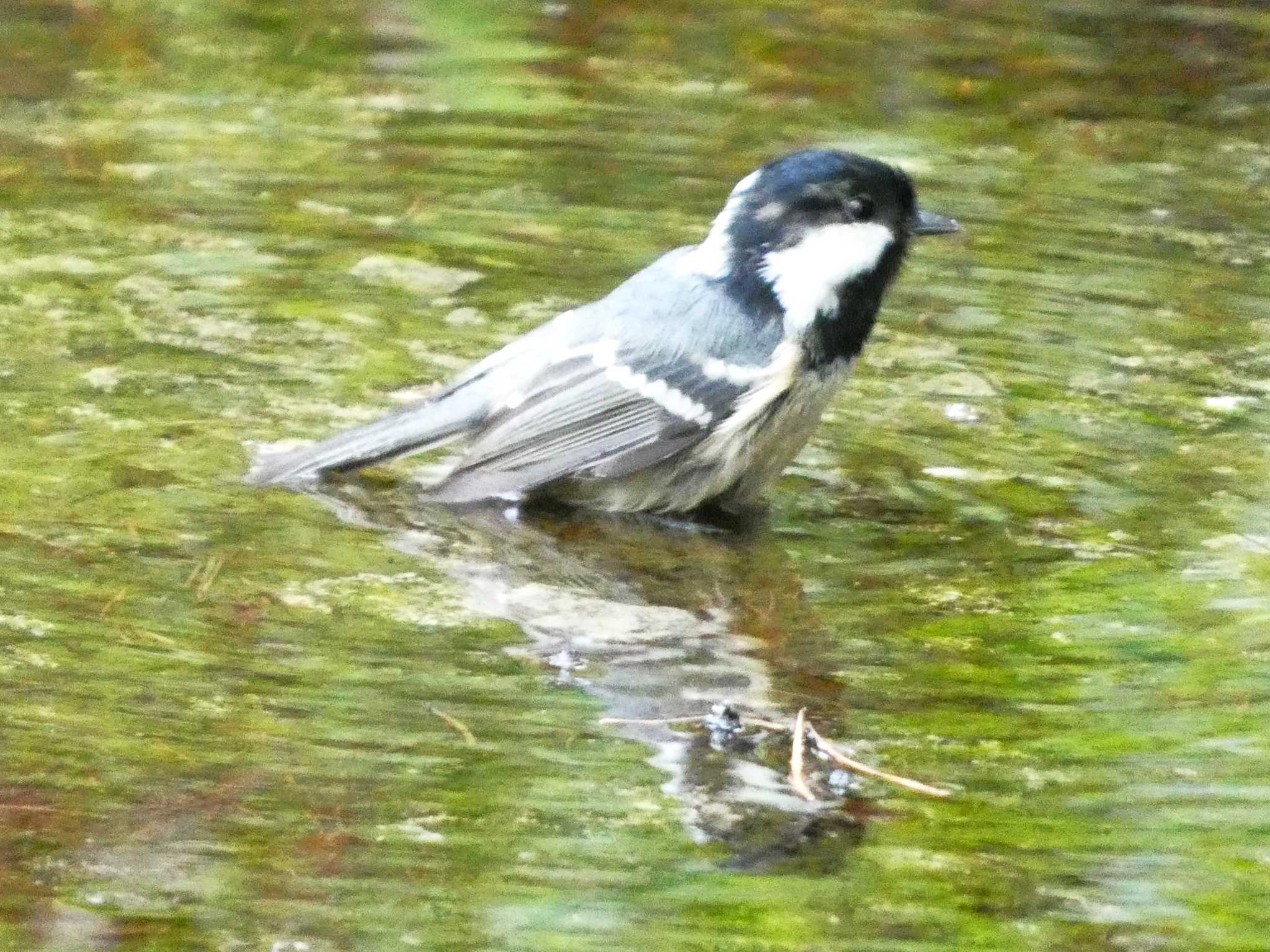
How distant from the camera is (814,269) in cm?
451

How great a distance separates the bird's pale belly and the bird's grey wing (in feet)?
0.18

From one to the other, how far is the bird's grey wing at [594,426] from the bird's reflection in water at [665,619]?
101mm

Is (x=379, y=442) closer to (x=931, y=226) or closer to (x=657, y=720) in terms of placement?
(x=931, y=226)

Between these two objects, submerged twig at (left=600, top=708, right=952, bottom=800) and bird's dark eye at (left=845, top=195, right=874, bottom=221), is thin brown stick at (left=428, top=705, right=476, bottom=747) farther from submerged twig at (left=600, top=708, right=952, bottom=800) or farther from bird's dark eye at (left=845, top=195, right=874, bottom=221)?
bird's dark eye at (left=845, top=195, right=874, bottom=221)

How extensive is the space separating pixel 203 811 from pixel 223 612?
2.70 ft

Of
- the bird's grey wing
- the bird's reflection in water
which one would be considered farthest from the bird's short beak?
the bird's reflection in water

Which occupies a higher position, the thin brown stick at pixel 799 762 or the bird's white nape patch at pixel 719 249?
the bird's white nape patch at pixel 719 249

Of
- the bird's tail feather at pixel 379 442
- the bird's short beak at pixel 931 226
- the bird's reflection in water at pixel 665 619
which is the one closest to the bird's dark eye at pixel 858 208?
the bird's short beak at pixel 931 226

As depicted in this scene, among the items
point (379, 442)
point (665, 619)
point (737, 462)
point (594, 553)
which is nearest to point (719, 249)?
point (737, 462)

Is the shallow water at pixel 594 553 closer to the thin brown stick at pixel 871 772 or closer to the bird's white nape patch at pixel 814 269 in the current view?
the thin brown stick at pixel 871 772

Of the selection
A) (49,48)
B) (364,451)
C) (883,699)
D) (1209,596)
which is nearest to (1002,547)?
(1209,596)

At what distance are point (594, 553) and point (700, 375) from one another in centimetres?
43

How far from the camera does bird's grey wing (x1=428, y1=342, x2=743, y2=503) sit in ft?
14.8

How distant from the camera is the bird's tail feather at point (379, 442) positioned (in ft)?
14.7
